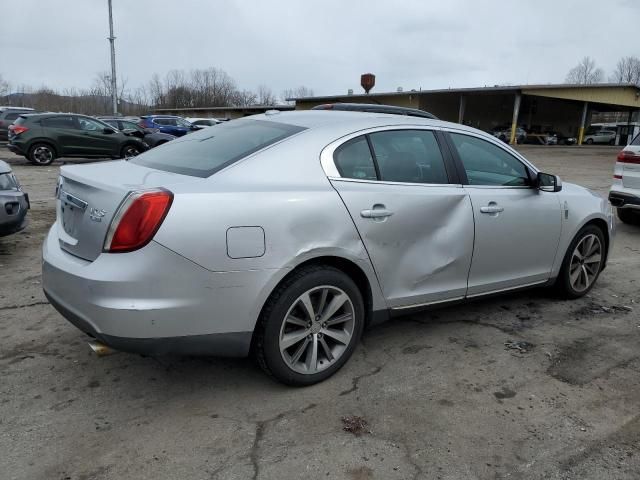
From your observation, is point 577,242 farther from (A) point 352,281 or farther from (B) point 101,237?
(B) point 101,237

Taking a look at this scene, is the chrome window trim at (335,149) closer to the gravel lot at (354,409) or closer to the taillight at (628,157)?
the gravel lot at (354,409)

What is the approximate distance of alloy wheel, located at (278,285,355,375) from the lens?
3107mm

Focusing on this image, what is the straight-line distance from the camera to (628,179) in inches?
304

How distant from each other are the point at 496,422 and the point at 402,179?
1565 mm

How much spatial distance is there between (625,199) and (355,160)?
5.93 meters

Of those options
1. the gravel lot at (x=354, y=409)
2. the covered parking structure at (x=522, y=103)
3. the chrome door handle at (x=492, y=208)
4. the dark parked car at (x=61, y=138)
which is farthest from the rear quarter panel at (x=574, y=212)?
the covered parking structure at (x=522, y=103)

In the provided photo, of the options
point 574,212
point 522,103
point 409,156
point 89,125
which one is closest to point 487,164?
point 409,156

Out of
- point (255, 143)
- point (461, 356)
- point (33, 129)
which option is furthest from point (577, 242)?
point (33, 129)

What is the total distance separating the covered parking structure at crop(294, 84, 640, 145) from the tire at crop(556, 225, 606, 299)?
3573 centimetres

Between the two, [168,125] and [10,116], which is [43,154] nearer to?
[10,116]

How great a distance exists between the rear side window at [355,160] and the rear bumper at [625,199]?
18.8 feet

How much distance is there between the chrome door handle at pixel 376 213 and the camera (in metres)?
3.27

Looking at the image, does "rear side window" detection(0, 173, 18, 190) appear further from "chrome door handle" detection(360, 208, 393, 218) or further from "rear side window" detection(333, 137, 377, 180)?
"chrome door handle" detection(360, 208, 393, 218)

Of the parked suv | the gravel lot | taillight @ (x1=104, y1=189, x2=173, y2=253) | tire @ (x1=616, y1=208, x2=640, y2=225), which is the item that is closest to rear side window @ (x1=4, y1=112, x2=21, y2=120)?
the parked suv
